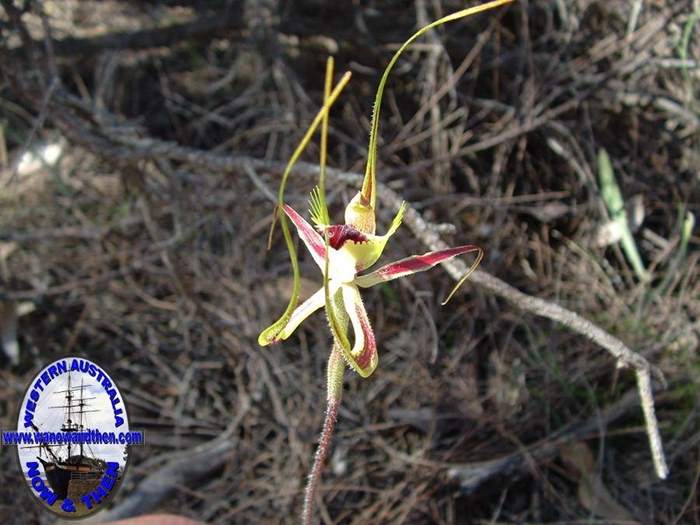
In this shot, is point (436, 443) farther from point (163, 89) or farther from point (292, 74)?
point (163, 89)

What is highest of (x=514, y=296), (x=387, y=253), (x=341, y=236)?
(x=341, y=236)

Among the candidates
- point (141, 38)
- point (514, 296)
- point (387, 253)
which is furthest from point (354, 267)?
point (141, 38)

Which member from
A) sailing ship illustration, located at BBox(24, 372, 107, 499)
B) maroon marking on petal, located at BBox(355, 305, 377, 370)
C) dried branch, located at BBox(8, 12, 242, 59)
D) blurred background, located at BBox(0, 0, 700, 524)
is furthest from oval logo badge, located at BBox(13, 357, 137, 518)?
dried branch, located at BBox(8, 12, 242, 59)

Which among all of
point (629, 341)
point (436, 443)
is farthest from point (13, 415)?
point (629, 341)

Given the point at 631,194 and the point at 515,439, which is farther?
the point at 631,194

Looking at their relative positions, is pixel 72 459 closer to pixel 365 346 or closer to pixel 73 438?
pixel 73 438

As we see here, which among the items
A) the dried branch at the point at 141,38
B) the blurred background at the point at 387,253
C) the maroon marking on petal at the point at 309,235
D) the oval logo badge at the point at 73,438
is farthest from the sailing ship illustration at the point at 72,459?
the dried branch at the point at 141,38

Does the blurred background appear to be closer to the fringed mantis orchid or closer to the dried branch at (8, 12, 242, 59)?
the dried branch at (8, 12, 242, 59)
